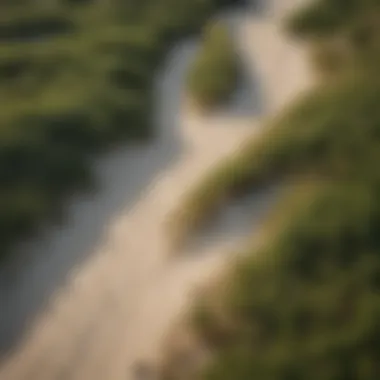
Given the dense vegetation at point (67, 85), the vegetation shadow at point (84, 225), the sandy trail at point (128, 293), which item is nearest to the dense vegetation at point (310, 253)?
the sandy trail at point (128, 293)

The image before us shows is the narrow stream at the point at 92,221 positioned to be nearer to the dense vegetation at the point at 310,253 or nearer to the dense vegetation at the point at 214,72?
the dense vegetation at the point at 214,72

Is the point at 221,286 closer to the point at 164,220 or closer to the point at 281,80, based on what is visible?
the point at 164,220

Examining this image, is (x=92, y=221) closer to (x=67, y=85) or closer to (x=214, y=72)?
(x=67, y=85)

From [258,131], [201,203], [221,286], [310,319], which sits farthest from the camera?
[258,131]

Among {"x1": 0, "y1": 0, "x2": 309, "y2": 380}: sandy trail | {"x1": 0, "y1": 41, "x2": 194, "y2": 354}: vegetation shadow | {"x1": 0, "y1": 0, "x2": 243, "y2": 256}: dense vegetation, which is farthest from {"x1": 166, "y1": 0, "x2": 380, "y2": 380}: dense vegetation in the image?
{"x1": 0, "y1": 0, "x2": 243, "y2": 256}: dense vegetation

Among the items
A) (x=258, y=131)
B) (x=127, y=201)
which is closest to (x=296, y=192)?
(x=258, y=131)
